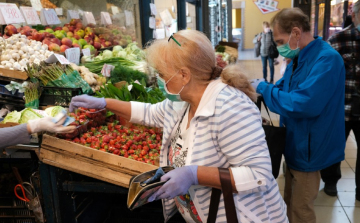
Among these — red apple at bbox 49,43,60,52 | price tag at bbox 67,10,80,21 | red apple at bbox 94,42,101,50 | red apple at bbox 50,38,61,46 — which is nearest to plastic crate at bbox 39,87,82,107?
red apple at bbox 49,43,60,52

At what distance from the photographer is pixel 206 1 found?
864cm

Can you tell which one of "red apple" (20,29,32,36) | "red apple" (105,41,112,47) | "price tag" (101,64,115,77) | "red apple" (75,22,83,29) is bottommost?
"price tag" (101,64,115,77)

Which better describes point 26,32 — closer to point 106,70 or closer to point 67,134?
point 106,70

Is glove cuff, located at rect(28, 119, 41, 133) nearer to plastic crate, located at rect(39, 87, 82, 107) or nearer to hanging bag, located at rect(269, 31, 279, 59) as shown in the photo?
plastic crate, located at rect(39, 87, 82, 107)

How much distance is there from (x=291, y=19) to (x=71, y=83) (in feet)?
5.87

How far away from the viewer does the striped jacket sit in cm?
147

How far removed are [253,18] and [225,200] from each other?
69.4 ft

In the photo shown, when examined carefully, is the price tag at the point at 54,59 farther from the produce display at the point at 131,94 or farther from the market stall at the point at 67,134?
the produce display at the point at 131,94

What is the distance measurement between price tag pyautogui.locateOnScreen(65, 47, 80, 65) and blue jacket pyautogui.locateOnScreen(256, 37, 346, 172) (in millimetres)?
2039

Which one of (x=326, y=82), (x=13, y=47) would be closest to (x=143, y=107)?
(x=326, y=82)

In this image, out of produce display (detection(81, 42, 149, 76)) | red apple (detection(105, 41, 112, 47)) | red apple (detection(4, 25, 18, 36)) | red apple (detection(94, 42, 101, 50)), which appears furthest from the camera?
red apple (detection(105, 41, 112, 47))

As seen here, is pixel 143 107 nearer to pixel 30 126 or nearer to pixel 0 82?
pixel 30 126

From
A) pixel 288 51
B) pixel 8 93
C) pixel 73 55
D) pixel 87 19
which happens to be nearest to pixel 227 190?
pixel 288 51

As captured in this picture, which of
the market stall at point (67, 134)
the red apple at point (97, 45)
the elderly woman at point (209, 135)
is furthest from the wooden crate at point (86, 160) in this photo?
the red apple at point (97, 45)
